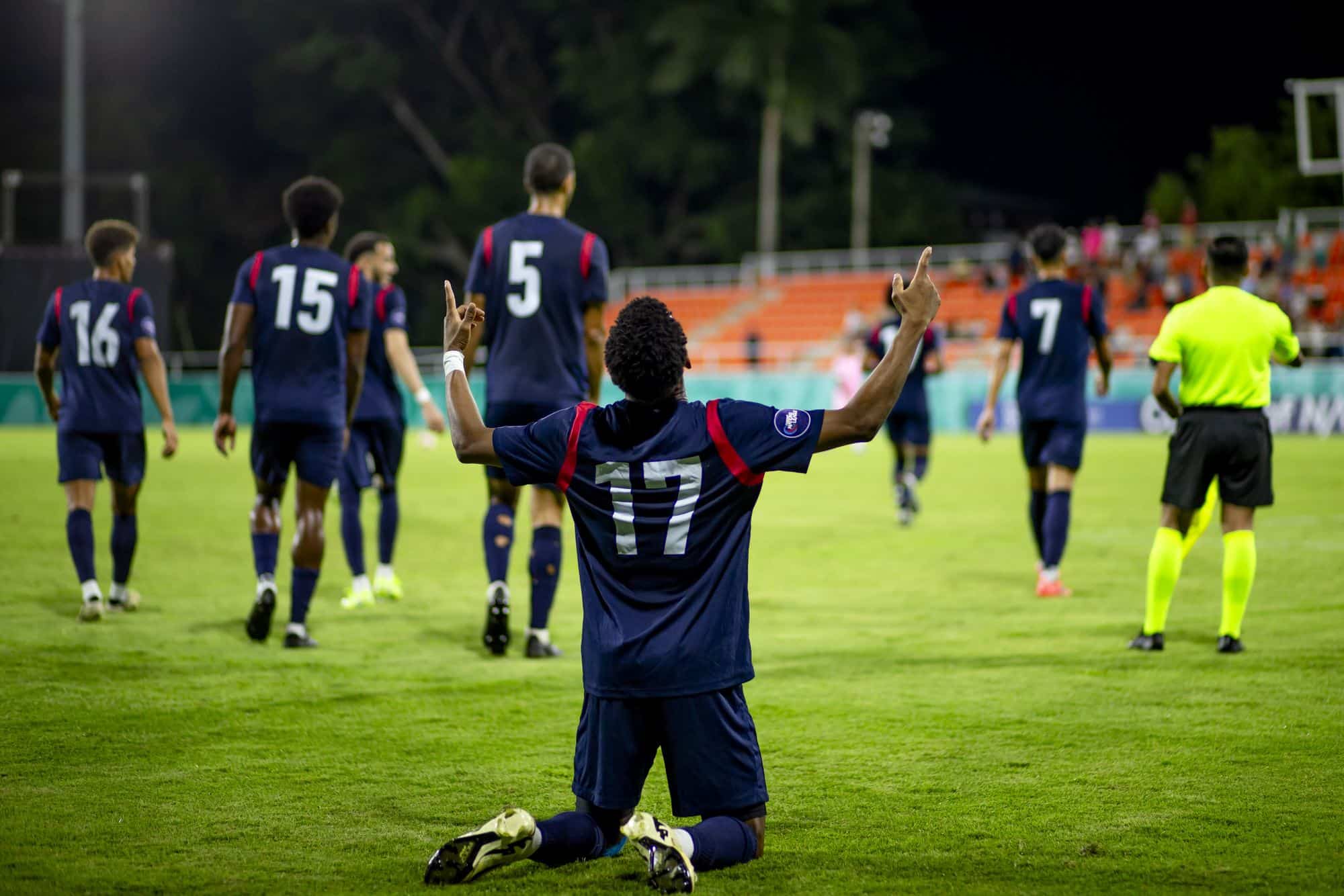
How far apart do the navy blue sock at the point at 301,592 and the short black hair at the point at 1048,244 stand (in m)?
4.76

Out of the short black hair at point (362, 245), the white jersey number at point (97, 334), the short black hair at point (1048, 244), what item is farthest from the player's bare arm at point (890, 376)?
the short black hair at point (362, 245)

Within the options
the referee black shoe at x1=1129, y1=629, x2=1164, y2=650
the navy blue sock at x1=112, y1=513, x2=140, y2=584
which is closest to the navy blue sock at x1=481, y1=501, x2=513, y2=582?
the navy blue sock at x1=112, y1=513, x2=140, y2=584

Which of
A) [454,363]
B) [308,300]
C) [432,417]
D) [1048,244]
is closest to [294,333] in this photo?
[308,300]

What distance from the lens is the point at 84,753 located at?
5355mm

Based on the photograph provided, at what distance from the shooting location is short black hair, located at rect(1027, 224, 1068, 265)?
9.23 metres

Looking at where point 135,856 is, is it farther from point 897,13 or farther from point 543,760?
point 897,13

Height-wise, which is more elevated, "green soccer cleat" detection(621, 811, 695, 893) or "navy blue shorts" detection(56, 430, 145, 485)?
"navy blue shorts" detection(56, 430, 145, 485)

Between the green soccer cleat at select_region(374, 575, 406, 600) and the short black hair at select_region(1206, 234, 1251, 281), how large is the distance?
5.10 meters

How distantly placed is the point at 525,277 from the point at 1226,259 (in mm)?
3373

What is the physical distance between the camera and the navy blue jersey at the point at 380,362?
906 centimetres

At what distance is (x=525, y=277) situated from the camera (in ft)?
24.1

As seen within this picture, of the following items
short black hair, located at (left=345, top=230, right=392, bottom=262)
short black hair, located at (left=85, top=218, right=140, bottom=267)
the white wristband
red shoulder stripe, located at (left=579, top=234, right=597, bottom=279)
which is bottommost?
the white wristband

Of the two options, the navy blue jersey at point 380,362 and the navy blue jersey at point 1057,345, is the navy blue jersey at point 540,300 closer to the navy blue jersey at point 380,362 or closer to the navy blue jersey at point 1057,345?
the navy blue jersey at point 380,362

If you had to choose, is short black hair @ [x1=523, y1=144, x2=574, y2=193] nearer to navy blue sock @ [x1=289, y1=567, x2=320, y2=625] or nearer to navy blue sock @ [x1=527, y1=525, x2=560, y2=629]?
navy blue sock @ [x1=527, y1=525, x2=560, y2=629]
